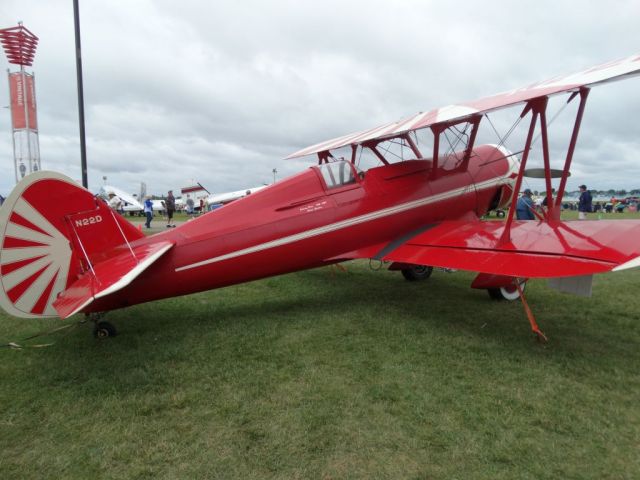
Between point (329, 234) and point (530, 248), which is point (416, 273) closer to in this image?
point (329, 234)

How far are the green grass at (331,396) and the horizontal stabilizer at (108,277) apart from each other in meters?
0.64

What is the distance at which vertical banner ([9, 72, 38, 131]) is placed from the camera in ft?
54.9

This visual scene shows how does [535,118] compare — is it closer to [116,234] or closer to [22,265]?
[116,234]

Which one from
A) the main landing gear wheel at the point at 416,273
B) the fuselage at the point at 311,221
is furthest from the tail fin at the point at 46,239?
the main landing gear wheel at the point at 416,273

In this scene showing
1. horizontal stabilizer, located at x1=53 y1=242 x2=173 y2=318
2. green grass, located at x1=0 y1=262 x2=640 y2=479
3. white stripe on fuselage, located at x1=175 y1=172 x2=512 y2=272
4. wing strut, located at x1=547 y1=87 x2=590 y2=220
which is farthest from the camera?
white stripe on fuselage, located at x1=175 y1=172 x2=512 y2=272

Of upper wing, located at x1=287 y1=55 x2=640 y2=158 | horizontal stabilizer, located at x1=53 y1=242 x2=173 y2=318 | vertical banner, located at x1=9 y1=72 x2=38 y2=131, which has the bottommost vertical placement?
horizontal stabilizer, located at x1=53 y1=242 x2=173 y2=318

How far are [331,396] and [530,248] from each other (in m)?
2.65

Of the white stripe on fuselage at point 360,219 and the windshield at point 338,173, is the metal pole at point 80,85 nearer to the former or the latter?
the white stripe on fuselage at point 360,219

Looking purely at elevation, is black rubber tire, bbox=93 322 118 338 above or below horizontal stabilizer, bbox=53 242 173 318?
below

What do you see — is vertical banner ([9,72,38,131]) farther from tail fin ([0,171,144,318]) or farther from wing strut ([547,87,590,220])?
wing strut ([547,87,590,220])

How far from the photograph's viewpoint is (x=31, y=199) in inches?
148

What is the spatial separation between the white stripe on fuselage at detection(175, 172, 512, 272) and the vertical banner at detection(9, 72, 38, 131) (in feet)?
54.2

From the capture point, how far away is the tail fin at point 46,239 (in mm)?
3654

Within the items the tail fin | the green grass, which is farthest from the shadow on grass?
the tail fin
